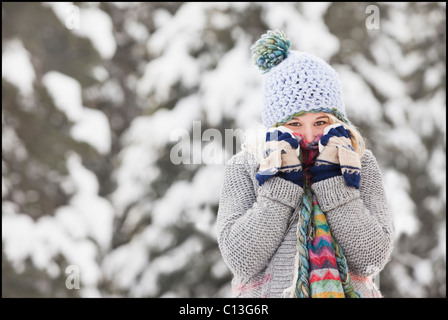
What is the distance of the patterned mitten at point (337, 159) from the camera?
8.01 ft

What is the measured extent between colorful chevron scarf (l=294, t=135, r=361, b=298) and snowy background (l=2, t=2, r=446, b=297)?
4.72m

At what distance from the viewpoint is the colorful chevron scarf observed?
7.70ft

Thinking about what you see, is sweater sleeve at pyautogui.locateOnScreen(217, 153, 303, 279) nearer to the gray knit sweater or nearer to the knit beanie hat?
the gray knit sweater

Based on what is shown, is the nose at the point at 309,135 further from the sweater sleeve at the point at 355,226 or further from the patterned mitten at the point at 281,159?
the sweater sleeve at the point at 355,226

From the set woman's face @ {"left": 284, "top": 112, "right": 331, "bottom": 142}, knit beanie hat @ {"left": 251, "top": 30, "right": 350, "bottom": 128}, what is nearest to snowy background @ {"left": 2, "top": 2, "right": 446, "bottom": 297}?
knit beanie hat @ {"left": 251, "top": 30, "right": 350, "bottom": 128}

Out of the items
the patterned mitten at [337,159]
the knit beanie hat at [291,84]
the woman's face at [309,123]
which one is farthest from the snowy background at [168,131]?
the patterned mitten at [337,159]

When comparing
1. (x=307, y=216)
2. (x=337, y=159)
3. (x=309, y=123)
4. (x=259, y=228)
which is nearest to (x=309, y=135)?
(x=309, y=123)

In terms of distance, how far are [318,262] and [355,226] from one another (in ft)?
0.62

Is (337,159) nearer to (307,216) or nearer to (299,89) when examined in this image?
(307,216)

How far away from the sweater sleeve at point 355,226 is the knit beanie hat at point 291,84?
1.17ft

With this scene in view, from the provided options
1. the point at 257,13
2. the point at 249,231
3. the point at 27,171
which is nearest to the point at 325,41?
the point at 257,13

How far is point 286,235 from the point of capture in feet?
8.21

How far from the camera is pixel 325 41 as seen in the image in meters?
7.52

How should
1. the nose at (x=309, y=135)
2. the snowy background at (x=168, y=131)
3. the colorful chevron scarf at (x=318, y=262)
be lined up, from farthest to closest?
1. the snowy background at (x=168, y=131)
2. the nose at (x=309, y=135)
3. the colorful chevron scarf at (x=318, y=262)
